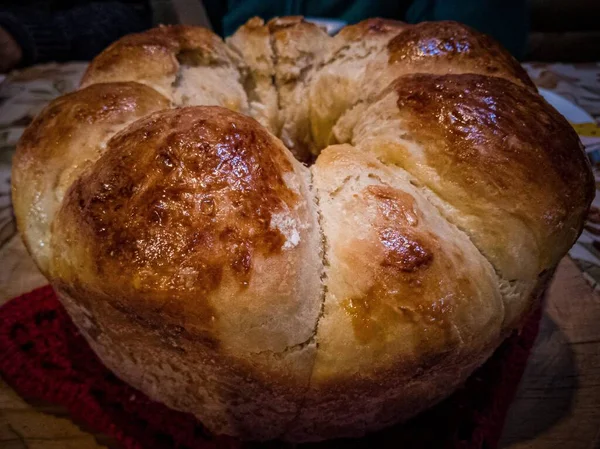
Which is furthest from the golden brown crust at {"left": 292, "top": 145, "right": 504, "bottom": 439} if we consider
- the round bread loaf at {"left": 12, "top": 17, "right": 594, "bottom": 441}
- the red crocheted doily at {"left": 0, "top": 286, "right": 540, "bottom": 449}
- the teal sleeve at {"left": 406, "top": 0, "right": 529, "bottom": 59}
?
the teal sleeve at {"left": 406, "top": 0, "right": 529, "bottom": 59}

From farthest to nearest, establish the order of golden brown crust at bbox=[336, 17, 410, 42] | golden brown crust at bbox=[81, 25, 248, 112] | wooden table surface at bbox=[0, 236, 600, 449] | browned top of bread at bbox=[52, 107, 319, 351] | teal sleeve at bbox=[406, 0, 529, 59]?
1. teal sleeve at bbox=[406, 0, 529, 59]
2. golden brown crust at bbox=[336, 17, 410, 42]
3. golden brown crust at bbox=[81, 25, 248, 112]
4. wooden table surface at bbox=[0, 236, 600, 449]
5. browned top of bread at bbox=[52, 107, 319, 351]

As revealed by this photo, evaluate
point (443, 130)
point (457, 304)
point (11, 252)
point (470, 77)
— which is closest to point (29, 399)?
point (11, 252)

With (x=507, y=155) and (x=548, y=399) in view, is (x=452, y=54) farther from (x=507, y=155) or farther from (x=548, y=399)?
(x=548, y=399)

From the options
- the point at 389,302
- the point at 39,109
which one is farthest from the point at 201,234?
the point at 39,109

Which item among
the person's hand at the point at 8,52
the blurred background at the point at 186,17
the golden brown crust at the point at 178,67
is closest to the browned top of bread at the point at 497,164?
the golden brown crust at the point at 178,67

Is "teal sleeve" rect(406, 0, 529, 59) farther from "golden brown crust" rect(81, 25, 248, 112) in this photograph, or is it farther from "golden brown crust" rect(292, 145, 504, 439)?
"golden brown crust" rect(292, 145, 504, 439)

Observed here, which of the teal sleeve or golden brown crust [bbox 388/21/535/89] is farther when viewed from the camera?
the teal sleeve

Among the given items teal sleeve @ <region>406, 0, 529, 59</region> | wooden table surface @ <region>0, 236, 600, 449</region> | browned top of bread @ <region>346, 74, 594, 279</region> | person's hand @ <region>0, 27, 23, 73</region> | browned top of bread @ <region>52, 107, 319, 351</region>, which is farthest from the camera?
teal sleeve @ <region>406, 0, 529, 59</region>
